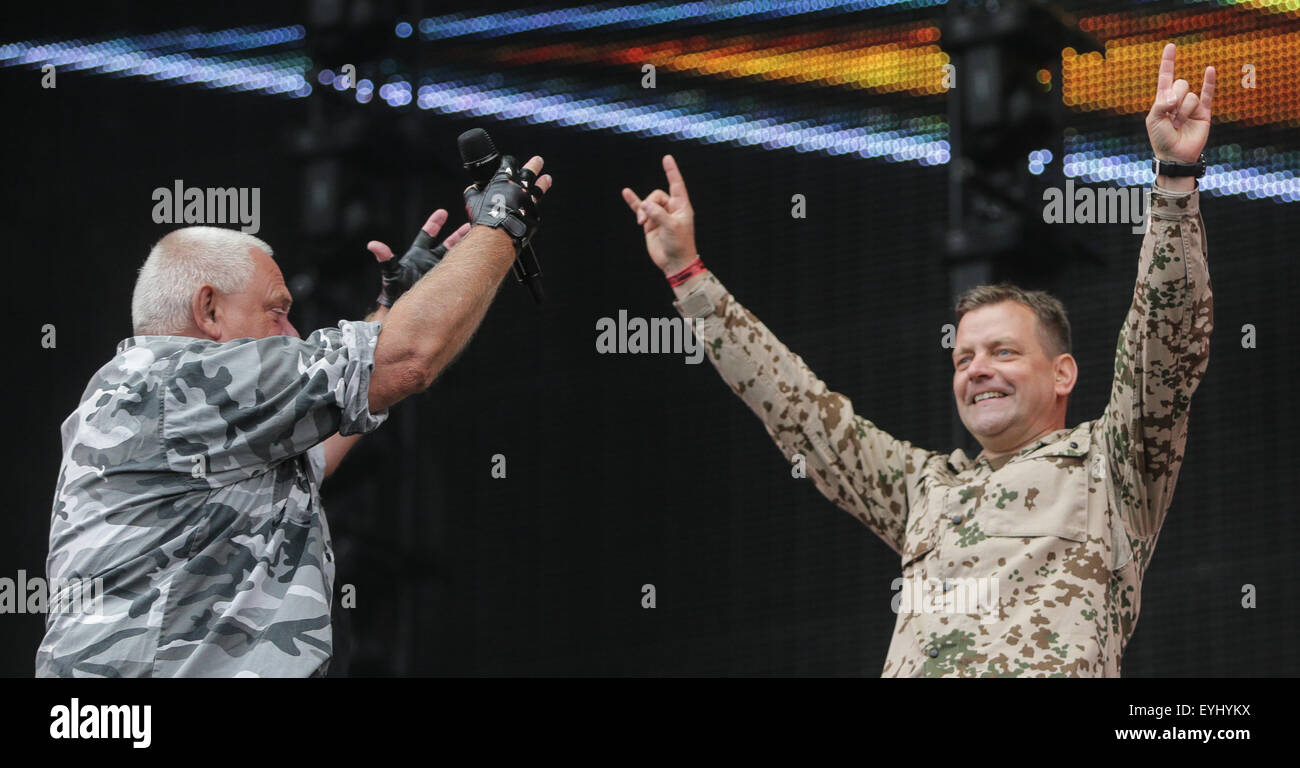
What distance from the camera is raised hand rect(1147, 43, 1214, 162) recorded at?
221 centimetres

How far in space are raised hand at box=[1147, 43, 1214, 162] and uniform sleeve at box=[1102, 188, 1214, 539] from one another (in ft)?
0.21

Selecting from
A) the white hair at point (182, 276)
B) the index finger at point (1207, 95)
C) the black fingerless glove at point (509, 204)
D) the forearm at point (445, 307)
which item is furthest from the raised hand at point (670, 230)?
the index finger at point (1207, 95)

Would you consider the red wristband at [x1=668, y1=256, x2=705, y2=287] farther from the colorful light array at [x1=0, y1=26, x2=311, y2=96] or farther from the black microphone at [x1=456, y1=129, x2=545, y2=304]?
the colorful light array at [x1=0, y1=26, x2=311, y2=96]

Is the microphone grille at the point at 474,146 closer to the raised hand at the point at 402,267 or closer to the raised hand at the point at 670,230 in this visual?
the raised hand at the point at 402,267

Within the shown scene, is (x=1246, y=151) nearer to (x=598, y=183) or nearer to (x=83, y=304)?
(x=598, y=183)

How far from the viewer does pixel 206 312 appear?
217cm

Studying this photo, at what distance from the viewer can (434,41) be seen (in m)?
3.90

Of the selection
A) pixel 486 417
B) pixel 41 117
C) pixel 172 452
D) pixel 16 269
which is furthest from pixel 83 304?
pixel 172 452

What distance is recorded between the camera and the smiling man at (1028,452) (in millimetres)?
2221

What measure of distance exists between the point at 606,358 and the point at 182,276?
1.78 m

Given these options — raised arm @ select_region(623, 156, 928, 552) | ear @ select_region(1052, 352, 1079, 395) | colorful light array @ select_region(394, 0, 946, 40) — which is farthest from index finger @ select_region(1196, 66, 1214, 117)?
colorful light array @ select_region(394, 0, 946, 40)
